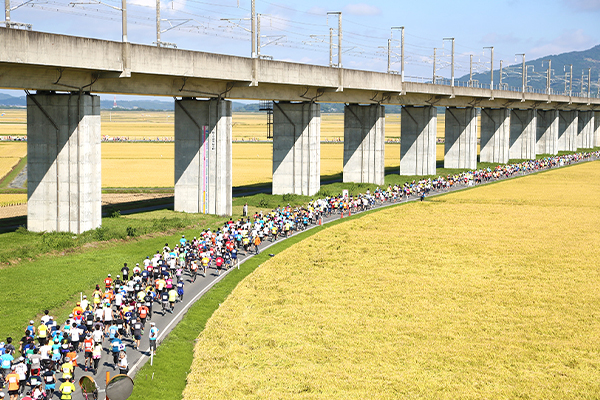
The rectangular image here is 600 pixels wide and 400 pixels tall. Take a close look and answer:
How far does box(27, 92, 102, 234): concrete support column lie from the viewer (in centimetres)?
4244

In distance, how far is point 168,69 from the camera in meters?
47.3

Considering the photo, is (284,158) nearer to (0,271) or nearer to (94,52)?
(94,52)

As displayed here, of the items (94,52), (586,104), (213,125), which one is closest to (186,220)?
(213,125)

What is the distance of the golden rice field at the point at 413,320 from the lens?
23.5 m

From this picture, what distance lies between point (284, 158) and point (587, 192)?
35127 mm

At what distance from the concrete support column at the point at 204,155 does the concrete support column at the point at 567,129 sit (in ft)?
376

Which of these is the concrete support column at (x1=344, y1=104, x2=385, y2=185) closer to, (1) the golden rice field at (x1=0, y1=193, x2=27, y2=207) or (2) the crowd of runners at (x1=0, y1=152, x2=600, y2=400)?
(2) the crowd of runners at (x1=0, y1=152, x2=600, y2=400)

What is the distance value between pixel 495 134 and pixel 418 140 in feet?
96.7

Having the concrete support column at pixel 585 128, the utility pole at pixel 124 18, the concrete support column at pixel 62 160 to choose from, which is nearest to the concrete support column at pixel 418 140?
the utility pole at pixel 124 18

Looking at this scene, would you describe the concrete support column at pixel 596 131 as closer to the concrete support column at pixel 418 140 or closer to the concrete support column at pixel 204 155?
the concrete support column at pixel 418 140

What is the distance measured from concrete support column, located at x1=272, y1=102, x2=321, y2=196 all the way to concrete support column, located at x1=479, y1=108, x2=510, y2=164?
5523cm

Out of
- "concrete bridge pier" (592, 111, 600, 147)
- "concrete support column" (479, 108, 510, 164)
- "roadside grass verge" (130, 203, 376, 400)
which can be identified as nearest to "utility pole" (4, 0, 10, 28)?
"roadside grass verge" (130, 203, 376, 400)

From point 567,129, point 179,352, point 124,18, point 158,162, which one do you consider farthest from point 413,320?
point 567,129

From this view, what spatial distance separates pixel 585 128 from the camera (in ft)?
529
